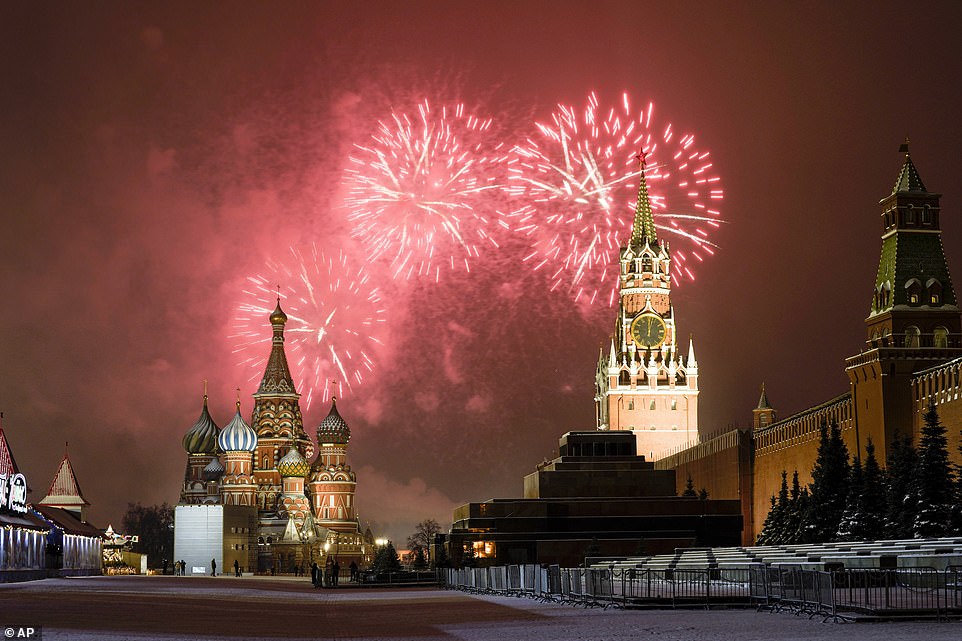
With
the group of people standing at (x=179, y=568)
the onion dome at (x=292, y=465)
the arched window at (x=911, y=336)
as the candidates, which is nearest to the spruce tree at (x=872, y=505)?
the arched window at (x=911, y=336)

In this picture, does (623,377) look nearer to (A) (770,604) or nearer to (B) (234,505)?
(B) (234,505)

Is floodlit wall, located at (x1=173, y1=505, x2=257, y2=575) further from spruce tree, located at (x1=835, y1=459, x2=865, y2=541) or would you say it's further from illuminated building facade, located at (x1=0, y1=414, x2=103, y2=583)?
spruce tree, located at (x1=835, y1=459, x2=865, y2=541)

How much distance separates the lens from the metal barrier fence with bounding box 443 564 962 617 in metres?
22.3

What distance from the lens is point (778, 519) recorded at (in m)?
57.8

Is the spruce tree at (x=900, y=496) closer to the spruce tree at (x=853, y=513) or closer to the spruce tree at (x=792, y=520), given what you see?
the spruce tree at (x=853, y=513)

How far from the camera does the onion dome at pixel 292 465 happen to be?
13050 centimetres

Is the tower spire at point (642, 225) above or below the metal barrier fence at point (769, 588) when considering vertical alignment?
above

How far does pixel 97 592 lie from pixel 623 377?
351 ft

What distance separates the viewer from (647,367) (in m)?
143

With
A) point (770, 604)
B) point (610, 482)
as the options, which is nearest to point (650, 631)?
point (770, 604)

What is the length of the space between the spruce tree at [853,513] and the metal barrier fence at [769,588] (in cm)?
1397

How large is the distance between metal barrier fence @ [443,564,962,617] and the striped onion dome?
97.9m

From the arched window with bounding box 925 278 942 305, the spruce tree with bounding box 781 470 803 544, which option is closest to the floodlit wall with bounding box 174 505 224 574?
the spruce tree with bounding box 781 470 803 544

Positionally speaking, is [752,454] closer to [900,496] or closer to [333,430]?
[900,496]
